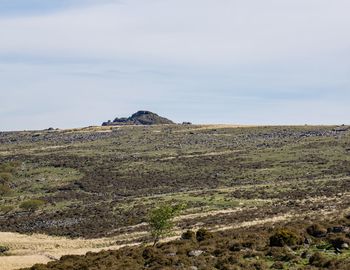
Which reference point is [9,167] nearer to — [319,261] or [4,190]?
[4,190]

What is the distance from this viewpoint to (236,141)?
160 meters

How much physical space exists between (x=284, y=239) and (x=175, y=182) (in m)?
72.7

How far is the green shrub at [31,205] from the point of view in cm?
8569

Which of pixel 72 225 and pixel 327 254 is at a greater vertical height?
pixel 327 254

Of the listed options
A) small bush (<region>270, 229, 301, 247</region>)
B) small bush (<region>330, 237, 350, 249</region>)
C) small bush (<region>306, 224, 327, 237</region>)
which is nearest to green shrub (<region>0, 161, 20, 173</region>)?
small bush (<region>306, 224, 327, 237</region>)

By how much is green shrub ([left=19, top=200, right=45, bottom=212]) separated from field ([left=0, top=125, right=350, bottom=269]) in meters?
0.28

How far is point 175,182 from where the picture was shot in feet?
334

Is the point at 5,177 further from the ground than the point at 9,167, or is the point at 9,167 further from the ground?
the point at 9,167

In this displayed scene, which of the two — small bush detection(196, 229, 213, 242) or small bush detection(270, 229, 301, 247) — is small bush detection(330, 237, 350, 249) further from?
small bush detection(196, 229, 213, 242)

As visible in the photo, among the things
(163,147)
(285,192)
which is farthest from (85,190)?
(163,147)

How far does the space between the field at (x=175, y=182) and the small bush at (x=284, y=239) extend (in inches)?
500

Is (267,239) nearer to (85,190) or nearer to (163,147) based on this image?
(85,190)

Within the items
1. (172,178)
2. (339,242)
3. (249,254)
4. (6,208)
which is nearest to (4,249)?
(249,254)

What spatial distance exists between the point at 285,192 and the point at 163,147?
3123 inches
